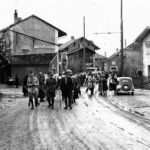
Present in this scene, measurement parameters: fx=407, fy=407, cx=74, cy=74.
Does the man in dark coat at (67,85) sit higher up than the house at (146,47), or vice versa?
the house at (146,47)

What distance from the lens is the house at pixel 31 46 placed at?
55.1 meters

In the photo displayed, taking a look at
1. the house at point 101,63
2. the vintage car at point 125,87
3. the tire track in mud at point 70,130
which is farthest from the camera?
the house at point 101,63

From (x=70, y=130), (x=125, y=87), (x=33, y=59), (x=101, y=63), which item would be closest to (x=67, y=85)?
(x=70, y=130)

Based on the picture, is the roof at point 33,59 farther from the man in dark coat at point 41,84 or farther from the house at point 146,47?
the man in dark coat at point 41,84

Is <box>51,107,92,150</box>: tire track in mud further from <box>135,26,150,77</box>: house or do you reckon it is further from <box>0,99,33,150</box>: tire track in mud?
<box>135,26,150,77</box>: house

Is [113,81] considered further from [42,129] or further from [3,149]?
[3,149]

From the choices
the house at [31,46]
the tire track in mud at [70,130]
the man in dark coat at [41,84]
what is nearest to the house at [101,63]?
the house at [31,46]

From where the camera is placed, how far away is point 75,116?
15.4 metres

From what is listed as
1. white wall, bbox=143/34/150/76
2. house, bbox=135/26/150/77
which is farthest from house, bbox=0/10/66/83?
white wall, bbox=143/34/150/76

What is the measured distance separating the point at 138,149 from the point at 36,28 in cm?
5112

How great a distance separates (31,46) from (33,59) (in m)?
5.02

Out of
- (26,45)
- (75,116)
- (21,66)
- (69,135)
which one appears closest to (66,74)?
(75,116)

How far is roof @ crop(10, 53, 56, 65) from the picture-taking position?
2146 inches

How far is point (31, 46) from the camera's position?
59938mm
